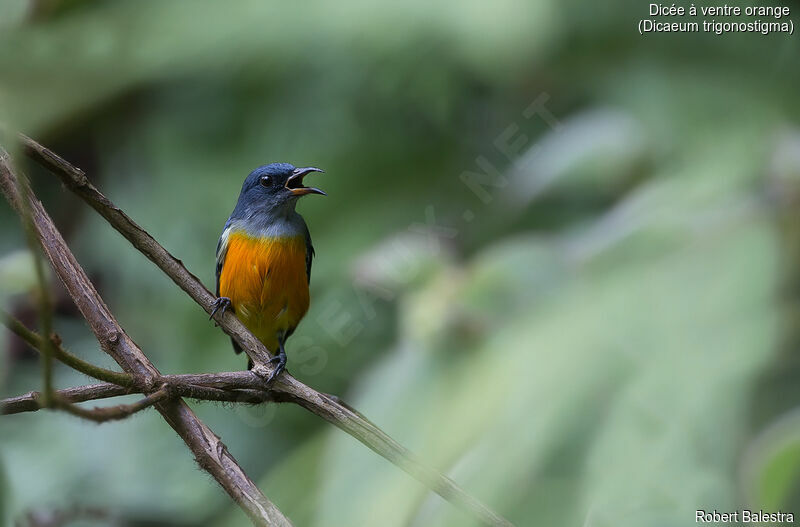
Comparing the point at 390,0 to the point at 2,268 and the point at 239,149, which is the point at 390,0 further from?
the point at 2,268

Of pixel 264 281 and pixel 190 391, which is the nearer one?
pixel 190 391

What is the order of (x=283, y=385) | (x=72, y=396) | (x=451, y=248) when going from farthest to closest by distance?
(x=451, y=248), (x=283, y=385), (x=72, y=396)

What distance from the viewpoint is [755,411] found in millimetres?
1768

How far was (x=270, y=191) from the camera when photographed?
5.45 ft

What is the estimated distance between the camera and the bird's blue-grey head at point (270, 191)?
1.61 meters

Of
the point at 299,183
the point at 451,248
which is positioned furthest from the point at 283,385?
the point at 451,248

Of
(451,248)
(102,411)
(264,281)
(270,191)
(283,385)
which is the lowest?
(102,411)

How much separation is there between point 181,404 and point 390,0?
136cm

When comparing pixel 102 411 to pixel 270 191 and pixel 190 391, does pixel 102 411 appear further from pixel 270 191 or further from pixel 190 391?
pixel 270 191

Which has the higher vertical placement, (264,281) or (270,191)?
(270,191)

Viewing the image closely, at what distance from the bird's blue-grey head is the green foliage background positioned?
37 centimetres

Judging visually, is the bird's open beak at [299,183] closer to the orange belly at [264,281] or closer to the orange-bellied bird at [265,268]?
the orange-bellied bird at [265,268]

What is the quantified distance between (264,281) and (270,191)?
0.77 ft

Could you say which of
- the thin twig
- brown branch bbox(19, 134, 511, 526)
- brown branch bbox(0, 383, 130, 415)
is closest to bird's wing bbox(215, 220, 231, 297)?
brown branch bbox(19, 134, 511, 526)
